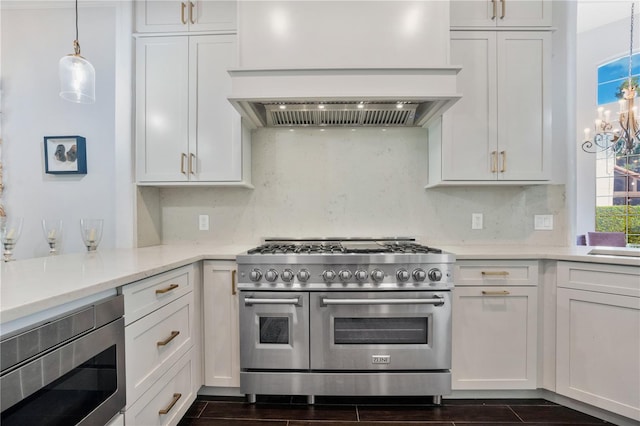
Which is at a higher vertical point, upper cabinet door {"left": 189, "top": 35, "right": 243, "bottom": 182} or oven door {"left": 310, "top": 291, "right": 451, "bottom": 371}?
upper cabinet door {"left": 189, "top": 35, "right": 243, "bottom": 182}

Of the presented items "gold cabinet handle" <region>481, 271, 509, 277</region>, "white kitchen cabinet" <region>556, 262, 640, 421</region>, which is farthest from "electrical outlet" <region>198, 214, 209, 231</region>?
"white kitchen cabinet" <region>556, 262, 640, 421</region>

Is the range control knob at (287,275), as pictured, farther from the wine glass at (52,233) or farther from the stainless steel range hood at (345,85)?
the wine glass at (52,233)

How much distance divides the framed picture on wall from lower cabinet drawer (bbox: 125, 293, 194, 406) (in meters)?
1.48

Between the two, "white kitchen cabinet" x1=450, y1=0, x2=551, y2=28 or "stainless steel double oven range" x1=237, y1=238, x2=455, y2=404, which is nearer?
"stainless steel double oven range" x1=237, y1=238, x2=455, y2=404

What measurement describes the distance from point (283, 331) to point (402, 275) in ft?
2.58

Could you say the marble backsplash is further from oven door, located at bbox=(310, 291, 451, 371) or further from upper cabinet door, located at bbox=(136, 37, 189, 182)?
oven door, located at bbox=(310, 291, 451, 371)

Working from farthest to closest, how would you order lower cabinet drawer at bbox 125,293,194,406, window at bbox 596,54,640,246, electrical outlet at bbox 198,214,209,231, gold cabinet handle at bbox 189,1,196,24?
window at bbox 596,54,640,246
electrical outlet at bbox 198,214,209,231
gold cabinet handle at bbox 189,1,196,24
lower cabinet drawer at bbox 125,293,194,406

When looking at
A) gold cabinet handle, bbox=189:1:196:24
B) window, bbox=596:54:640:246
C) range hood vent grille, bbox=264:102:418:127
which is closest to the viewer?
range hood vent grille, bbox=264:102:418:127

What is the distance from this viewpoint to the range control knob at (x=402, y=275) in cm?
173

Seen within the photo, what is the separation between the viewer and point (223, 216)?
97.0 inches

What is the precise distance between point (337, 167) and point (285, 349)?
1.42 meters

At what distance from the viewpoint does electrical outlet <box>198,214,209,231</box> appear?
246 cm

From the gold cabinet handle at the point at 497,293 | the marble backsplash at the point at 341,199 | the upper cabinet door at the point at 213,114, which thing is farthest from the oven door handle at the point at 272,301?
the gold cabinet handle at the point at 497,293

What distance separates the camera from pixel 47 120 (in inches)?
89.4
